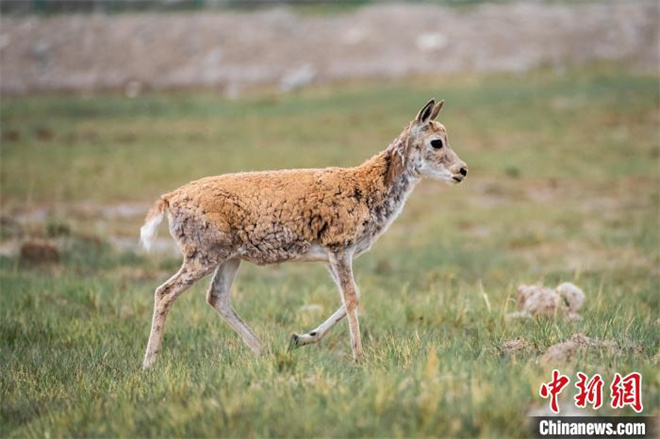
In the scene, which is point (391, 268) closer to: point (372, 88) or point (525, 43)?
point (372, 88)

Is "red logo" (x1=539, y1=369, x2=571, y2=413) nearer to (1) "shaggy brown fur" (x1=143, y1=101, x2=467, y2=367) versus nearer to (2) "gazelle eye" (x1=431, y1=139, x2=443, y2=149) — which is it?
(1) "shaggy brown fur" (x1=143, y1=101, x2=467, y2=367)

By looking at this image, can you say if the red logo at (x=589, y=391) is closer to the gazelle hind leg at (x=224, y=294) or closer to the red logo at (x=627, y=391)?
the red logo at (x=627, y=391)

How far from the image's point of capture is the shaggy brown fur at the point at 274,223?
8.13 meters

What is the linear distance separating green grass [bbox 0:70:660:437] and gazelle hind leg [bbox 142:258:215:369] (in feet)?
0.51

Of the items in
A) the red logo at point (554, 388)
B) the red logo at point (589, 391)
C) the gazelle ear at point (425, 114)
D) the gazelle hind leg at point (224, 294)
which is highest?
the gazelle ear at point (425, 114)

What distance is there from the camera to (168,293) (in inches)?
324

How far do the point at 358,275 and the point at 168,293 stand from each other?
6.54m

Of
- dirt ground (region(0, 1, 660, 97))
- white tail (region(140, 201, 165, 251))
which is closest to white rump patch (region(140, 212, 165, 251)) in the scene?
white tail (region(140, 201, 165, 251))

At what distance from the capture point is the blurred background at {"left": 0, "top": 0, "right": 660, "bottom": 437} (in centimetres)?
622

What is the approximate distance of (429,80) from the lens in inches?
1559

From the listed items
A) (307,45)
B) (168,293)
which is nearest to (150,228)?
(168,293)

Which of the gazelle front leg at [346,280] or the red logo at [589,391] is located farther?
the gazelle front leg at [346,280]

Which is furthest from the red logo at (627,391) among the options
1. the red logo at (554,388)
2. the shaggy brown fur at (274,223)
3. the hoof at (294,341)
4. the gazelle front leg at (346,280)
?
the hoof at (294,341)

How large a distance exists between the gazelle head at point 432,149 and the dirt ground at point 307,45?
1270 inches
